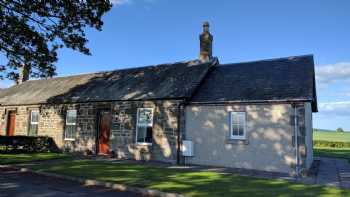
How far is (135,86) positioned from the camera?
1914 cm

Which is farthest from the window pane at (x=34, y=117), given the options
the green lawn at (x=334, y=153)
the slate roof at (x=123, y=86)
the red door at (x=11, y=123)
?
the green lawn at (x=334, y=153)

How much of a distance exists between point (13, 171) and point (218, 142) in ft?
29.2

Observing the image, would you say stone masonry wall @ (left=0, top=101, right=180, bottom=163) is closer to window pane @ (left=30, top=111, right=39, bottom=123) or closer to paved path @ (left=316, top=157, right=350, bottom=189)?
window pane @ (left=30, top=111, right=39, bottom=123)

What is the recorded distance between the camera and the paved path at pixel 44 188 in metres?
8.47

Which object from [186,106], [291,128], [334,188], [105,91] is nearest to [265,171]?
[291,128]

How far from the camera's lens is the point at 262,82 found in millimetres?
15422

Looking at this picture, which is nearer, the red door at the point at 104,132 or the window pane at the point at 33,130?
the red door at the point at 104,132

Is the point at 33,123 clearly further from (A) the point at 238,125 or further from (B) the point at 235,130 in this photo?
(A) the point at 238,125

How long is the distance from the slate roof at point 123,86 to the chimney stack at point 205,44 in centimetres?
72

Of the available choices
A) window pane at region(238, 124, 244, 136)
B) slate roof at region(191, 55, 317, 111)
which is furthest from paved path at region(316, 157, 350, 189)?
window pane at region(238, 124, 244, 136)

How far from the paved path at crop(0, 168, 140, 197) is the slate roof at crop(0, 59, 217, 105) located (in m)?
7.43

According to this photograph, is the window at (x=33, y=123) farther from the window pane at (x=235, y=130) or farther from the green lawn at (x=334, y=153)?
the green lawn at (x=334, y=153)

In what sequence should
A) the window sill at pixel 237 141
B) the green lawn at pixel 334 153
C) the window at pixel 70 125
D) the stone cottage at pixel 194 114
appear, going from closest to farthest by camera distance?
the stone cottage at pixel 194 114 < the window sill at pixel 237 141 < the window at pixel 70 125 < the green lawn at pixel 334 153

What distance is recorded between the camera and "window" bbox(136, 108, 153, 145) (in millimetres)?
16812
